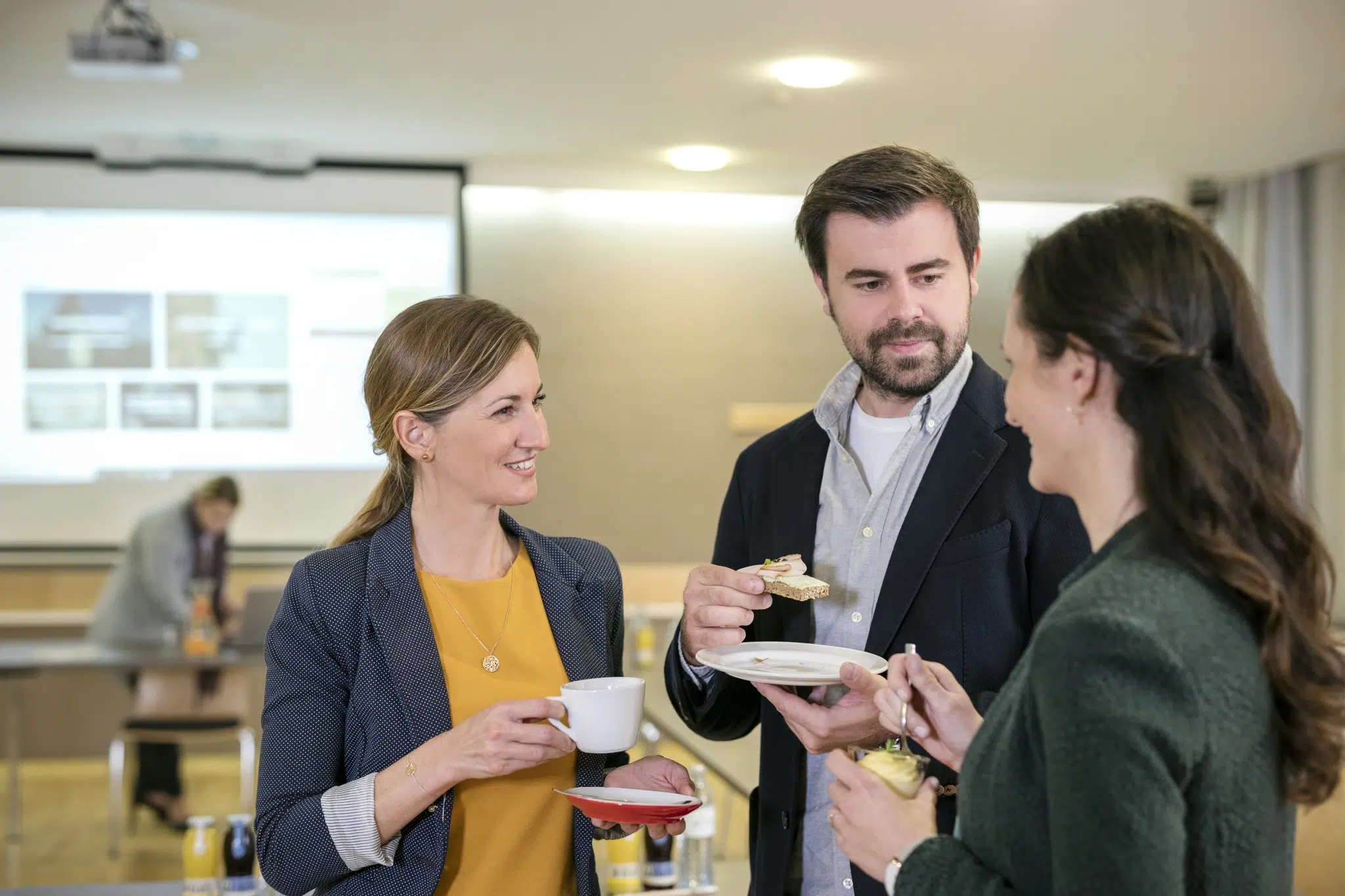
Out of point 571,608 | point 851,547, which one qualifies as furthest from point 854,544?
point 571,608

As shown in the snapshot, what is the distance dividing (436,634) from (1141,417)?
3.28ft

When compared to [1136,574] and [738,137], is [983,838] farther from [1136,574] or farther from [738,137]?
[738,137]

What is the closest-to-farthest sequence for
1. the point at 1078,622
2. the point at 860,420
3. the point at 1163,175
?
the point at 1078,622 → the point at 860,420 → the point at 1163,175

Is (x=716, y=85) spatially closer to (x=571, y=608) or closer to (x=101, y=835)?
(x=571, y=608)

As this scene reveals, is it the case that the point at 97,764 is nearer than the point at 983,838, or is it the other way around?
the point at 983,838

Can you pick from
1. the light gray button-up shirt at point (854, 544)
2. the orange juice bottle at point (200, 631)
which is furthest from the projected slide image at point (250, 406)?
the light gray button-up shirt at point (854, 544)

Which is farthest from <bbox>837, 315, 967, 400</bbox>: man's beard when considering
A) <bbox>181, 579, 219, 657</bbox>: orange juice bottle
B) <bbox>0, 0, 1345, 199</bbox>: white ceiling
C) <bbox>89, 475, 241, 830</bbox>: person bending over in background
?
<bbox>89, 475, 241, 830</bbox>: person bending over in background

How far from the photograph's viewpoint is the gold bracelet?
1.46 meters

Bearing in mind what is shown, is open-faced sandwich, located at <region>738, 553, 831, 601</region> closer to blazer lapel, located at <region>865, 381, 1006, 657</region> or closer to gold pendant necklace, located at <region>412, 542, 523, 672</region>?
blazer lapel, located at <region>865, 381, 1006, 657</region>

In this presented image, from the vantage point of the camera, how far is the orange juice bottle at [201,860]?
2160mm

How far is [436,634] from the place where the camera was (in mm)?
1663

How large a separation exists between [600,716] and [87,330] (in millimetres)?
5834

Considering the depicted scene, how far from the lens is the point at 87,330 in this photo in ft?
21.0

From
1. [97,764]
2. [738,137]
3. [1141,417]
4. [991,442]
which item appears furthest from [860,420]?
[97,764]
